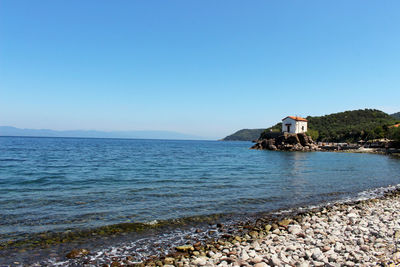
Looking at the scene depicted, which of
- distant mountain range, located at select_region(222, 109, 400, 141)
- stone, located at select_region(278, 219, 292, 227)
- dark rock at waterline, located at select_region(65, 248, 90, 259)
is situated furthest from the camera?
distant mountain range, located at select_region(222, 109, 400, 141)

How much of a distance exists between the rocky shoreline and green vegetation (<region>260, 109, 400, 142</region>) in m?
104

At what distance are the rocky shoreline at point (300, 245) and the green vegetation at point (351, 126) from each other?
10421 centimetres

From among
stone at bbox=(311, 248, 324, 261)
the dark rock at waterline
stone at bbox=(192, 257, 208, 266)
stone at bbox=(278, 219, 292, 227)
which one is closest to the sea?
the dark rock at waterline

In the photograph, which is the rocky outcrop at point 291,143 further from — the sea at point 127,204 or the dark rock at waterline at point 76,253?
the dark rock at waterline at point 76,253

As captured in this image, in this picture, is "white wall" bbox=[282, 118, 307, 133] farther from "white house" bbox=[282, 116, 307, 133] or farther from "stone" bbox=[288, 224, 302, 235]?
"stone" bbox=[288, 224, 302, 235]

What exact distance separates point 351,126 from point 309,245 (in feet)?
458

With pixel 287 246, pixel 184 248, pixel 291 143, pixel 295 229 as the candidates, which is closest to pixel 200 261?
pixel 184 248

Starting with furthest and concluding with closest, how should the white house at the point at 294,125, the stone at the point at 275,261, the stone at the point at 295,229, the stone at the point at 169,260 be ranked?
the white house at the point at 294,125 → the stone at the point at 295,229 → the stone at the point at 169,260 → the stone at the point at 275,261

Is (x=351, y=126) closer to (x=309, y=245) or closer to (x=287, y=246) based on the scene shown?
(x=309, y=245)

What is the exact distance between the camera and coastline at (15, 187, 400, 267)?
22.7 ft

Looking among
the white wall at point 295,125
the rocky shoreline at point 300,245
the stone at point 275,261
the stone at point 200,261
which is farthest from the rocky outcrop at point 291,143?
the stone at point 200,261

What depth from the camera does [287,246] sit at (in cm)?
782

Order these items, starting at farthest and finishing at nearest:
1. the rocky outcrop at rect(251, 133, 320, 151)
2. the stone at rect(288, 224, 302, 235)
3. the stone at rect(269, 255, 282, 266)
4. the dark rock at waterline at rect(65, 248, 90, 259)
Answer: the rocky outcrop at rect(251, 133, 320, 151) < the stone at rect(288, 224, 302, 235) < the dark rock at waterline at rect(65, 248, 90, 259) < the stone at rect(269, 255, 282, 266)

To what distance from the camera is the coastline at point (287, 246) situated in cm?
693
